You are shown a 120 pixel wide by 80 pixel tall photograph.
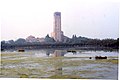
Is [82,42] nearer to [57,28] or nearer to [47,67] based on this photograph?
[57,28]

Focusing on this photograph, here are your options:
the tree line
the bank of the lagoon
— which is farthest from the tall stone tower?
the bank of the lagoon

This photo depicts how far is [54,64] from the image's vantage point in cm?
332

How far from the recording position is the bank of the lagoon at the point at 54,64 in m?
3.28

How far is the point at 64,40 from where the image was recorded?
10.8ft

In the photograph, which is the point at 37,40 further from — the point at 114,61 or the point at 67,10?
the point at 114,61

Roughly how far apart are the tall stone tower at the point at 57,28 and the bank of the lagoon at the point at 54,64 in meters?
0.16

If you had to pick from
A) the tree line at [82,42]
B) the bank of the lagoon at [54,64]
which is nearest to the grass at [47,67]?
the bank of the lagoon at [54,64]

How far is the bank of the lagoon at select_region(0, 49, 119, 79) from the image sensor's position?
3.28 m

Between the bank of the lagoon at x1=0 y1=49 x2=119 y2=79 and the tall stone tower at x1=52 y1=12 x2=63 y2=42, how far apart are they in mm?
162

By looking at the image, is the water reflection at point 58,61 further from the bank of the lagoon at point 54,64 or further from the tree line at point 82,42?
the tree line at point 82,42

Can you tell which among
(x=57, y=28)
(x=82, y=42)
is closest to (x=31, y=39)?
(x=57, y=28)

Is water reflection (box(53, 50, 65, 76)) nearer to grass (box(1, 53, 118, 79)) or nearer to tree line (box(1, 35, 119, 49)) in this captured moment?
grass (box(1, 53, 118, 79))

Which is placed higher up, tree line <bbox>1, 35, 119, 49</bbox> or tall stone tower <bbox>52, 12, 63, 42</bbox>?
tall stone tower <bbox>52, 12, 63, 42</bbox>

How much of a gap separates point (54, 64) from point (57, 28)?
0.45 metres
